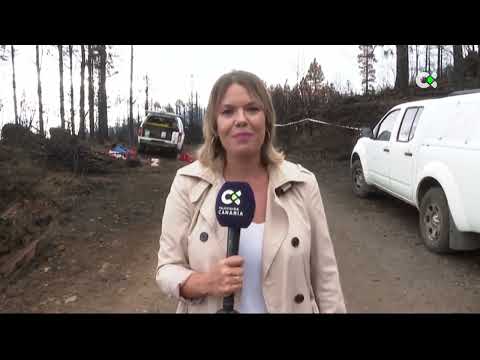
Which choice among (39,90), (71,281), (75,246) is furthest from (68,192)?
(39,90)

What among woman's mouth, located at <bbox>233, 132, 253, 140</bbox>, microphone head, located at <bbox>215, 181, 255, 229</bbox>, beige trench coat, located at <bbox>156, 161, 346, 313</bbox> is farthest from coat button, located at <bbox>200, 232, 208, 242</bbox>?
woman's mouth, located at <bbox>233, 132, 253, 140</bbox>

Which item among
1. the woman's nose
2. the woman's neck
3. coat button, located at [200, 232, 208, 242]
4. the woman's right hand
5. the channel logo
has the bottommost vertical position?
the woman's right hand

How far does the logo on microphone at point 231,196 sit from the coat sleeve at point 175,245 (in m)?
0.33

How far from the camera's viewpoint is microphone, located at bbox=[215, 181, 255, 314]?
1.41 meters

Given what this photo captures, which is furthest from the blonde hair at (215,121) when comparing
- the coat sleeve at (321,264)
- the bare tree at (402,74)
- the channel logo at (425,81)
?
the bare tree at (402,74)

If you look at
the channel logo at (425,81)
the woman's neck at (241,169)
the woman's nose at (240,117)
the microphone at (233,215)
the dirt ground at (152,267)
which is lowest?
the dirt ground at (152,267)

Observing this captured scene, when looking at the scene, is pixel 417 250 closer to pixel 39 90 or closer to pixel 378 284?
pixel 378 284

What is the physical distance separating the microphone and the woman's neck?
1.35ft

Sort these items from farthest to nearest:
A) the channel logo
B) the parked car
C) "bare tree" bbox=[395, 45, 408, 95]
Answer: the parked car → "bare tree" bbox=[395, 45, 408, 95] → the channel logo

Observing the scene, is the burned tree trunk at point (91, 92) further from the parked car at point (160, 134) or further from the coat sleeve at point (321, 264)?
the coat sleeve at point (321, 264)

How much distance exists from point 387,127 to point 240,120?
269 inches

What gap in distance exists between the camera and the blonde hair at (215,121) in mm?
1754

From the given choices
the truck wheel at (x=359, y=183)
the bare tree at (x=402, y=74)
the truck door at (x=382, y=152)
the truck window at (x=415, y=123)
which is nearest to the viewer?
the truck window at (x=415, y=123)

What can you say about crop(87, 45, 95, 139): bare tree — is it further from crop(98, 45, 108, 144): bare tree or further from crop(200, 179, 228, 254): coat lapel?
crop(200, 179, 228, 254): coat lapel
